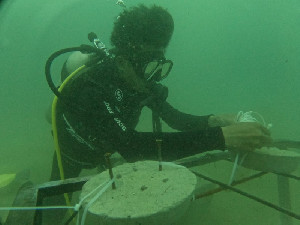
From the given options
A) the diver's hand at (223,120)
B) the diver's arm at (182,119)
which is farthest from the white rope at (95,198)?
the diver's arm at (182,119)

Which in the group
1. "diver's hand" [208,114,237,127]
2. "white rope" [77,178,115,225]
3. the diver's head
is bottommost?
"white rope" [77,178,115,225]

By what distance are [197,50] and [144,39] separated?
217ft

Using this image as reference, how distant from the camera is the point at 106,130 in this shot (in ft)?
6.88

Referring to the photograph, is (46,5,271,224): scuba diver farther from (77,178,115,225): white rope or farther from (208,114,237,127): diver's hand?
(77,178,115,225): white rope

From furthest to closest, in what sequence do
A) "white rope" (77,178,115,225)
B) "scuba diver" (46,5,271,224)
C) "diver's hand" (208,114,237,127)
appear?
"diver's hand" (208,114,237,127) < "scuba diver" (46,5,271,224) < "white rope" (77,178,115,225)

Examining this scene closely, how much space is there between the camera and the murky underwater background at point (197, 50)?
38938 millimetres

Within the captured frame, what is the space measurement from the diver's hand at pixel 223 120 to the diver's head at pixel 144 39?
0.92 m

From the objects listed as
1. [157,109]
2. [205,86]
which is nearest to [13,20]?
[205,86]

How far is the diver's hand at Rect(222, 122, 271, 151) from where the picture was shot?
6.04 ft

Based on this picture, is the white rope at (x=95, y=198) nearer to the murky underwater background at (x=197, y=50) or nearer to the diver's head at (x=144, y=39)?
the diver's head at (x=144, y=39)

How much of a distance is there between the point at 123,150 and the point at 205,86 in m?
61.1

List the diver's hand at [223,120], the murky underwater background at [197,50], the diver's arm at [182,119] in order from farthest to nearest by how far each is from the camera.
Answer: the murky underwater background at [197,50] < the diver's arm at [182,119] < the diver's hand at [223,120]

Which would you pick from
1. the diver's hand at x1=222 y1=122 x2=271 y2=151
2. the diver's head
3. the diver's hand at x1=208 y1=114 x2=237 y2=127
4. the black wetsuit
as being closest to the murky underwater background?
the diver's hand at x1=208 y1=114 x2=237 y2=127

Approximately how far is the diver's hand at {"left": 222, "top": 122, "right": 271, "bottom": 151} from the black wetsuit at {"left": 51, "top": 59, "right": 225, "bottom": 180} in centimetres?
6
